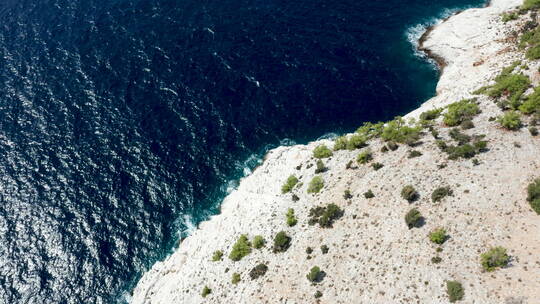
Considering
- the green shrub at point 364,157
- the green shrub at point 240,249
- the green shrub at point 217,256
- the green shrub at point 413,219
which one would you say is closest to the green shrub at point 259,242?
the green shrub at point 240,249

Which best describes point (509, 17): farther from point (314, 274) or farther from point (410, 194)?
point (314, 274)

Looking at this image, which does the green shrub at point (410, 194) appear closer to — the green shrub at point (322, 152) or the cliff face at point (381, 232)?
the cliff face at point (381, 232)

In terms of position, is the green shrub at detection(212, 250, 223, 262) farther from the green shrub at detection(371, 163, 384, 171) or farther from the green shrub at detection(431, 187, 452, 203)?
the green shrub at detection(431, 187, 452, 203)

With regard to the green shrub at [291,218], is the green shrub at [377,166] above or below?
above

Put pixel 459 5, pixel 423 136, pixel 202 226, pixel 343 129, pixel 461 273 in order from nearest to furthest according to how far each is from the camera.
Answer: pixel 461 273 < pixel 423 136 < pixel 202 226 < pixel 343 129 < pixel 459 5

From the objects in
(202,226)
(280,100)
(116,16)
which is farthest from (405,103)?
(116,16)

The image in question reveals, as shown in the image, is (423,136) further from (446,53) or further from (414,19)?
(414,19)

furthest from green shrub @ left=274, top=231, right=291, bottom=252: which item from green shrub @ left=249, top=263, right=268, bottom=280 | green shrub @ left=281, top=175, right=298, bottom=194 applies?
green shrub @ left=281, top=175, right=298, bottom=194
